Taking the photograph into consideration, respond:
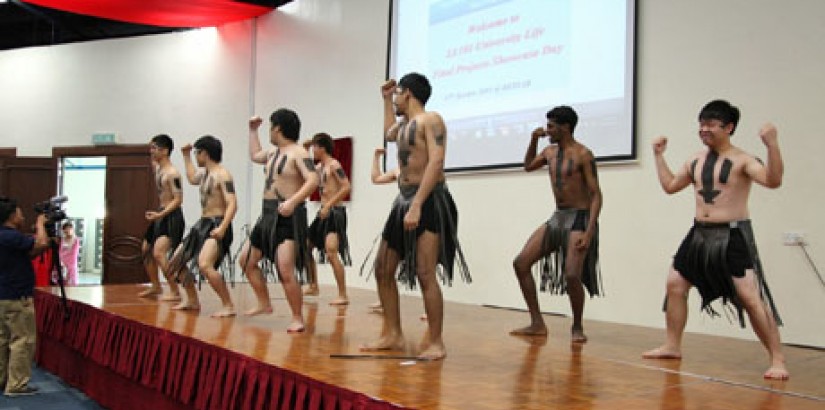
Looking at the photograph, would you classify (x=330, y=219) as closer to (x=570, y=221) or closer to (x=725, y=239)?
(x=570, y=221)

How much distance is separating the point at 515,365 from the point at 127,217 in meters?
8.10

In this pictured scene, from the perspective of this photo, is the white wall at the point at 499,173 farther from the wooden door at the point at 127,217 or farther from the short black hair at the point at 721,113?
the short black hair at the point at 721,113

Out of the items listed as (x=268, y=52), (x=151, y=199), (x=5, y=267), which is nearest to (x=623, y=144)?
(x=5, y=267)

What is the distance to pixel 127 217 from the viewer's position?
10.1 m

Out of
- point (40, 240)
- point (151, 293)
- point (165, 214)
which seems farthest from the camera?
point (151, 293)

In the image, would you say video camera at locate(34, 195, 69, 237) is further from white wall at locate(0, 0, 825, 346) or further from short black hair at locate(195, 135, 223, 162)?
white wall at locate(0, 0, 825, 346)

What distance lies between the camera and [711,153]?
11.1ft

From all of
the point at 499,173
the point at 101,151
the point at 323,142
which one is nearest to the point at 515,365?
the point at 323,142

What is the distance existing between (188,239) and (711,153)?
3.45 m

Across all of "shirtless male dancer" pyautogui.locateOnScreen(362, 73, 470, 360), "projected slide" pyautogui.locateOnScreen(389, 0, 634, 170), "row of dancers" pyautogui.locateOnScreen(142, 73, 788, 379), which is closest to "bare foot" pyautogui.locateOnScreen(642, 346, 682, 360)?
"row of dancers" pyautogui.locateOnScreen(142, 73, 788, 379)

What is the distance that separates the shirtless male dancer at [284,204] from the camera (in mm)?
4107

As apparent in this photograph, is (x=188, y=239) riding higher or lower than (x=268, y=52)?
lower

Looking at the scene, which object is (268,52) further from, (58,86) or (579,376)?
(579,376)

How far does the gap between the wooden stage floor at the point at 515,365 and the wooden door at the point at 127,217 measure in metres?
4.87
